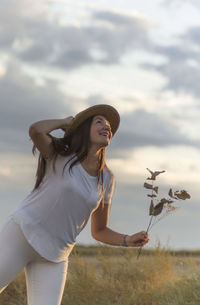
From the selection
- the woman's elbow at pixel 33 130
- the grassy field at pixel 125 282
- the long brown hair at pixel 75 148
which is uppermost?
the woman's elbow at pixel 33 130

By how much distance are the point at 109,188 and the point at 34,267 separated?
0.85 meters

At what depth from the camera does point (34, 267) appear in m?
4.24

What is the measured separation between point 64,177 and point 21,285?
363cm

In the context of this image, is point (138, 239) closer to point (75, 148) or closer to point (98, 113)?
point (75, 148)

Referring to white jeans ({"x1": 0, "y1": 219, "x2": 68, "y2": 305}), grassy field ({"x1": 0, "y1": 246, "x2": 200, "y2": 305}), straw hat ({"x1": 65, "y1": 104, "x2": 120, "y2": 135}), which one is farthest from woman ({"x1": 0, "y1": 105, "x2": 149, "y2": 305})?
grassy field ({"x1": 0, "y1": 246, "x2": 200, "y2": 305})

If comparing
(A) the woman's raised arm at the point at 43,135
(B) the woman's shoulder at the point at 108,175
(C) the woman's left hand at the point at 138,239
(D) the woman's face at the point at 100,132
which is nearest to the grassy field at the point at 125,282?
(C) the woman's left hand at the point at 138,239

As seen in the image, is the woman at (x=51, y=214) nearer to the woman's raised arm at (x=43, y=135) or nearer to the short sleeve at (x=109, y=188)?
the woman's raised arm at (x=43, y=135)

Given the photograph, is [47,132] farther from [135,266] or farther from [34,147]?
[135,266]

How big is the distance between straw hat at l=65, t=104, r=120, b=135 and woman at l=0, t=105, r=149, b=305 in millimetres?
129

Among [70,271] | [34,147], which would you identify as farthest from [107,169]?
[70,271]

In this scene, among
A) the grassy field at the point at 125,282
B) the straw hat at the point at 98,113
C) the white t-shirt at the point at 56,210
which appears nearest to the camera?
the white t-shirt at the point at 56,210

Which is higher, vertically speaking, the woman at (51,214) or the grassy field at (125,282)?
the woman at (51,214)

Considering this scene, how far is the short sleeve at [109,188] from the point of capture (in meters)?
4.55

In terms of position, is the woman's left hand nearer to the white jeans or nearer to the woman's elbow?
the white jeans
